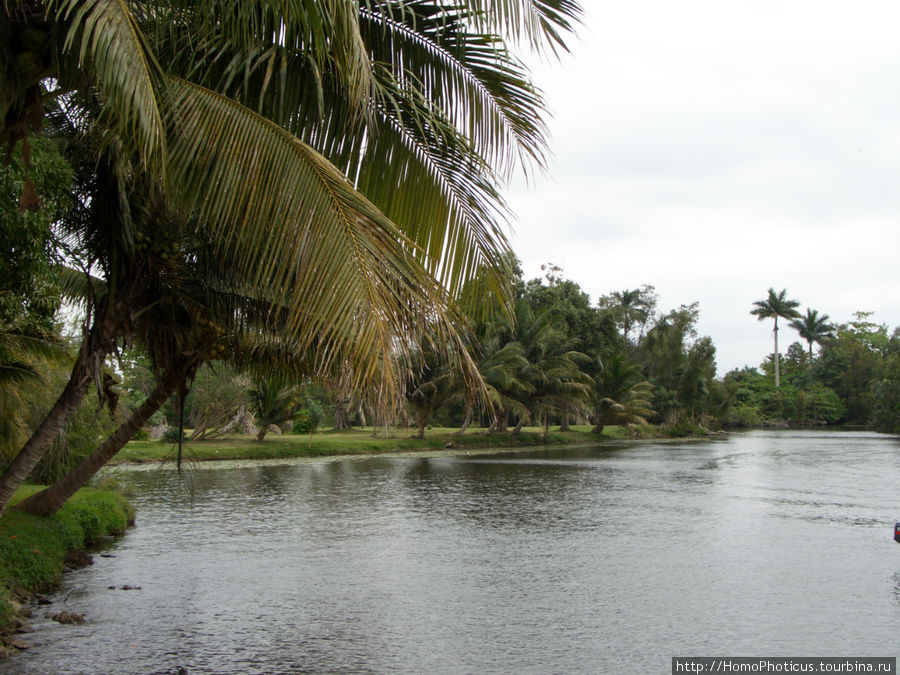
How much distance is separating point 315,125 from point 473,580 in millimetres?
9220

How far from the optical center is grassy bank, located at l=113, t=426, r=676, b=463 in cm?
2947

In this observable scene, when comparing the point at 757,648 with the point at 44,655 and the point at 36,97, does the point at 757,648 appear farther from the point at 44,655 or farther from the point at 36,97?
the point at 36,97

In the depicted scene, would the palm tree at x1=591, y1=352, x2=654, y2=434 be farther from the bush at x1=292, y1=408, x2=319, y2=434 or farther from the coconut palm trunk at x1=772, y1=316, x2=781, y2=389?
the coconut palm trunk at x1=772, y1=316, x2=781, y2=389

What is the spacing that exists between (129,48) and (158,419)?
36438 millimetres

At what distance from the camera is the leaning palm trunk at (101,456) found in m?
10.3

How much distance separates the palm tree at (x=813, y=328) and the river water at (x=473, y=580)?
7902 cm

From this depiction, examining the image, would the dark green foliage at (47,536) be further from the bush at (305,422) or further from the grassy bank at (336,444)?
the bush at (305,422)

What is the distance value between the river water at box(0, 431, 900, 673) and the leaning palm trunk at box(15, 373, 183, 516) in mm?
1295

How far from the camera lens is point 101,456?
1141 centimetres

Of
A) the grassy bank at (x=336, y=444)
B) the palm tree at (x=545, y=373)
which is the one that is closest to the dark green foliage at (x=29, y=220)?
the grassy bank at (x=336, y=444)

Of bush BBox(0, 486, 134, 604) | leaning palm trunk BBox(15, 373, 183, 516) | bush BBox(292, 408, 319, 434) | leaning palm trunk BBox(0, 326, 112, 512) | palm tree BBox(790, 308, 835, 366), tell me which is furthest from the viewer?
palm tree BBox(790, 308, 835, 366)

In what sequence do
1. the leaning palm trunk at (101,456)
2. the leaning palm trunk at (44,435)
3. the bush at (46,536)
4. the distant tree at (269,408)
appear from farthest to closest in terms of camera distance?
the distant tree at (269,408), the bush at (46,536), the leaning palm trunk at (101,456), the leaning palm trunk at (44,435)

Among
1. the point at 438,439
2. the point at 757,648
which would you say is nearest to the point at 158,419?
the point at 438,439

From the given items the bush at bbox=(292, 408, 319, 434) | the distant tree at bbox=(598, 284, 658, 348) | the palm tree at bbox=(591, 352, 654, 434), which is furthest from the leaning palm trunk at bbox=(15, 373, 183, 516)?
the distant tree at bbox=(598, 284, 658, 348)
